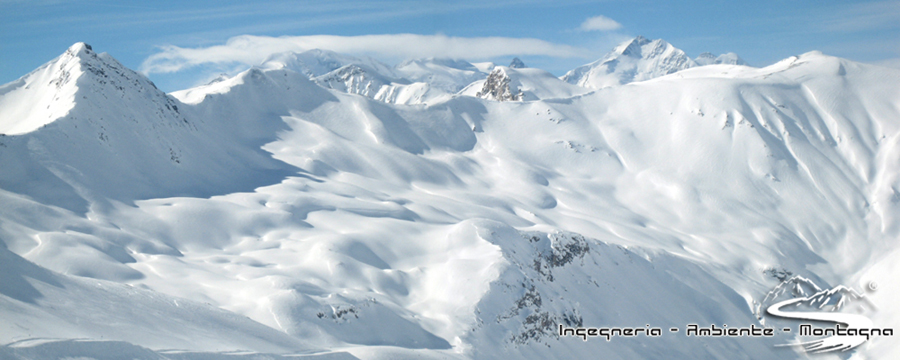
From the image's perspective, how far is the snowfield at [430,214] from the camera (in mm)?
28500

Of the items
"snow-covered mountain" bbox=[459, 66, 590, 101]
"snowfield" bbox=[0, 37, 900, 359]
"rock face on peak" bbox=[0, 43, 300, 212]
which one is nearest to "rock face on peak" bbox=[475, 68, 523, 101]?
"snow-covered mountain" bbox=[459, 66, 590, 101]

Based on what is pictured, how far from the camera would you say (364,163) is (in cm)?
7338

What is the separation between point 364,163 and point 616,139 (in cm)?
4964

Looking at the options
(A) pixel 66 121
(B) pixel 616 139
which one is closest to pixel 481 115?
(B) pixel 616 139

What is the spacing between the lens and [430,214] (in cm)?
5359

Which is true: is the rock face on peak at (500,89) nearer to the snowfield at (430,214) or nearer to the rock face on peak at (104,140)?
the snowfield at (430,214)

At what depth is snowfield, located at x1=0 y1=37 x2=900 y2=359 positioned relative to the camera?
2850cm

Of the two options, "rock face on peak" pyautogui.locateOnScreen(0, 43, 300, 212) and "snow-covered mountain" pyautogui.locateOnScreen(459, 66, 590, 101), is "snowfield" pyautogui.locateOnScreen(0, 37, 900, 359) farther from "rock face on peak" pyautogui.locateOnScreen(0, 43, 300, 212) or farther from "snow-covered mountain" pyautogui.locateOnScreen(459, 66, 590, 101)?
"snow-covered mountain" pyautogui.locateOnScreen(459, 66, 590, 101)

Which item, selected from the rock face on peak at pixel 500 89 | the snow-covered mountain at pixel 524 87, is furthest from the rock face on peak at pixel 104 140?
the snow-covered mountain at pixel 524 87

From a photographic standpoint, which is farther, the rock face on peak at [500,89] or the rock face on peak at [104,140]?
the rock face on peak at [500,89]

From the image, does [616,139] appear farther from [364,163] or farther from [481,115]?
[364,163]

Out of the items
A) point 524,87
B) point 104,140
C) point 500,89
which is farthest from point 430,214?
point 524,87

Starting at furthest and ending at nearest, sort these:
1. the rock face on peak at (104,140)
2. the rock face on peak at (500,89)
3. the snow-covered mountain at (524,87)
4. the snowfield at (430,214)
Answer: the snow-covered mountain at (524,87)
the rock face on peak at (500,89)
the rock face on peak at (104,140)
the snowfield at (430,214)

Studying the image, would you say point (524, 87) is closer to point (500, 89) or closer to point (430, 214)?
point (500, 89)
